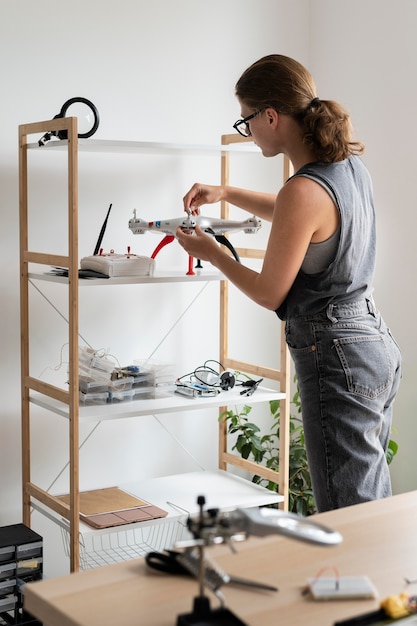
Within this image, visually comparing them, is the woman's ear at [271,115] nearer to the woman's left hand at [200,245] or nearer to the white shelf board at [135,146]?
the woman's left hand at [200,245]

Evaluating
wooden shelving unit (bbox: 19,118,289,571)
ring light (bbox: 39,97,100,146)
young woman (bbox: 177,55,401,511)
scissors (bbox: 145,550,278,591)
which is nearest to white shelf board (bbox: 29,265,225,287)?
wooden shelving unit (bbox: 19,118,289,571)

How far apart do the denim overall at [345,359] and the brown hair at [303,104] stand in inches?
1.9

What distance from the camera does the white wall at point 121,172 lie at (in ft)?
9.85

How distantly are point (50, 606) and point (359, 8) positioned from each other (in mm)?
2949

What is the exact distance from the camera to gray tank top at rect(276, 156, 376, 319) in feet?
6.70

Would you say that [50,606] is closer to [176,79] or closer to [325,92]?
[176,79]

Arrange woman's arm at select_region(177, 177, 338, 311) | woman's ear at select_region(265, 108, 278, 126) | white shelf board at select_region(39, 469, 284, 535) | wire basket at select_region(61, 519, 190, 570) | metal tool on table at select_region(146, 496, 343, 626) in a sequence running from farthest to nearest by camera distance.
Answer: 1. wire basket at select_region(61, 519, 190, 570)
2. white shelf board at select_region(39, 469, 284, 535)
3. woman's ear at select_region(265, 108, 278, 126)
4. woman's arm at select_region(177, 177, 338, 311)
5. metal tool on table at select_region(146, 496, 343, 626)

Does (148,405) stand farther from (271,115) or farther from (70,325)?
(271,115)

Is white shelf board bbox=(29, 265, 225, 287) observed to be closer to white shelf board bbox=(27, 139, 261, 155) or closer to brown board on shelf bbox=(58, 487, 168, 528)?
white shelf board bbox=(27, 139, 261, 155)

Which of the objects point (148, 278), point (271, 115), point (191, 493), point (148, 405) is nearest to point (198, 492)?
point (191, 493)

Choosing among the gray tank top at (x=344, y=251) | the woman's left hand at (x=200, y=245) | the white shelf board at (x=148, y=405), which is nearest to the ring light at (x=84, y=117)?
the woman's left hand at (x=200, y=245)

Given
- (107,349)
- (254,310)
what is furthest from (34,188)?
(254,310)

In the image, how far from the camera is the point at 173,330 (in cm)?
342

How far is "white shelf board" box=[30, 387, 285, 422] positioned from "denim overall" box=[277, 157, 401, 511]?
747 millimetres
